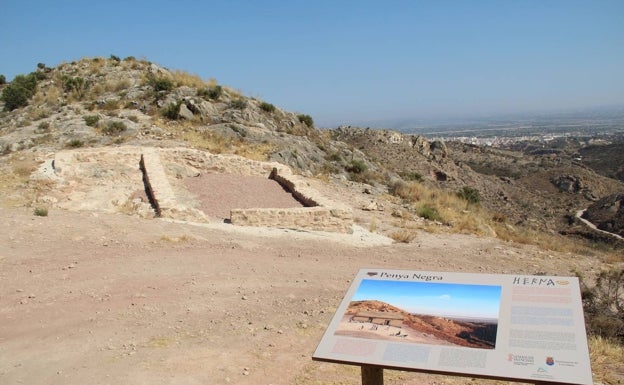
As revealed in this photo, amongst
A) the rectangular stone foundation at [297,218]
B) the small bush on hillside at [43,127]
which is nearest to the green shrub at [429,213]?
the rectangular stone foundation at [297,218]

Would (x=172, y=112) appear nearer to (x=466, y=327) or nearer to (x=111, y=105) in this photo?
(x=111, y=105)

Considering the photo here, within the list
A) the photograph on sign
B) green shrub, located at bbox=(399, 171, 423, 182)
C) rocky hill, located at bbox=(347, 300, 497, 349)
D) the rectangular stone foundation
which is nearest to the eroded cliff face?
green shrub, located at bbox=(399, 171, 423, 182)

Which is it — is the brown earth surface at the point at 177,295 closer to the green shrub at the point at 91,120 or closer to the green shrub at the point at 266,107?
the green shrub at the point at 91,120

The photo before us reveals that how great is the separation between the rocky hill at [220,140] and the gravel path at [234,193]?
252 cm

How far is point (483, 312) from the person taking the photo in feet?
11.3

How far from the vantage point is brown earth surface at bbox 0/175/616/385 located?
4957mm

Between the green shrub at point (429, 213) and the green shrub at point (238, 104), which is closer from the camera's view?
the green shrub at point (429, 213)

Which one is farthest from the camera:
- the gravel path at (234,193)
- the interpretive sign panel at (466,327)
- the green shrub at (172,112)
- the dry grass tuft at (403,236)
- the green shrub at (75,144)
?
the green shrub at (172,112)

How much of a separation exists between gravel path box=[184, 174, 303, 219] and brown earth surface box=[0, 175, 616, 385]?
217cm

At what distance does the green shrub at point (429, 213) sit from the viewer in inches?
571

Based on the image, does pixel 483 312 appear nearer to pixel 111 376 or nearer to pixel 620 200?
pixel 111 376

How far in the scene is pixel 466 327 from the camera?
332cm

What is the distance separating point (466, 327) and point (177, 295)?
14.9ft

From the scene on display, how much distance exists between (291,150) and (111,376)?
622 inches
